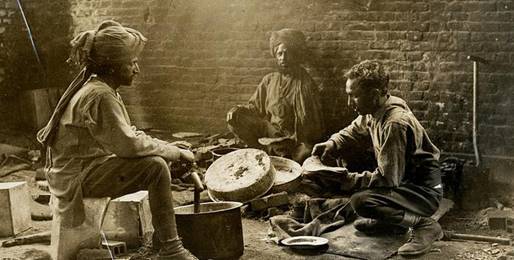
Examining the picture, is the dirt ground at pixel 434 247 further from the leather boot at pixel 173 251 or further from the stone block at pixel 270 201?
the leather boot at pixel 173 251

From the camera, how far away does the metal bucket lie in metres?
5.42

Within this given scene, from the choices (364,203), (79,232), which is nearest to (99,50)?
(79,232)

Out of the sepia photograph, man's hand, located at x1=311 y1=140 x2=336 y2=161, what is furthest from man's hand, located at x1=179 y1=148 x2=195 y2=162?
man's hand, located at x1=311 y1=140 x2=336 y2=161

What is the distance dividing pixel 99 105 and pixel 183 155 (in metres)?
0.77

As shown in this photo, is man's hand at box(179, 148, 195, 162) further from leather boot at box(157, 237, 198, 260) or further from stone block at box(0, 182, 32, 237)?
stone block at box(0, 182, 32, 237)

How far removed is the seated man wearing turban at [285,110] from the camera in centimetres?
848

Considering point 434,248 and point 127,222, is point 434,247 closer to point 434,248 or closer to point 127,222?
point 434,248

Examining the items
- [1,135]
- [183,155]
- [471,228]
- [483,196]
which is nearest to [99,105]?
[183,155]

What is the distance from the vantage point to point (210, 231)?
5.45 m

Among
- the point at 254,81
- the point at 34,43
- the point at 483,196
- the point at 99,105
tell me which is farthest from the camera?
the point at 34,43

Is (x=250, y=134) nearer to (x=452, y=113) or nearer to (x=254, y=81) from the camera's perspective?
(x=254, y=81)

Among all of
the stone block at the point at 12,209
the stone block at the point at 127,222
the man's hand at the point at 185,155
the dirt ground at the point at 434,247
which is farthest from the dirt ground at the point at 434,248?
the man's hand at the point at 185,155

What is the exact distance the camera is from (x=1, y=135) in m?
10.6

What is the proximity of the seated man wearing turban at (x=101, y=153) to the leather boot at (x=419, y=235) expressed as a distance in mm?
1772
